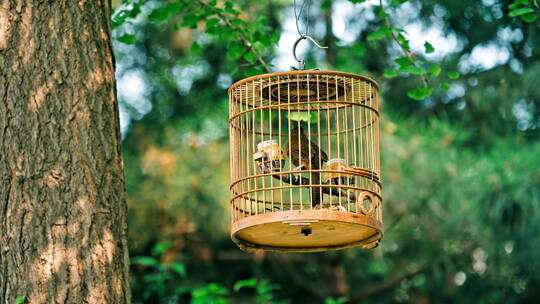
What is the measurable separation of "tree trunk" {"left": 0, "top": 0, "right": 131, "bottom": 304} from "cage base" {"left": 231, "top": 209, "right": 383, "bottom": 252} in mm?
546

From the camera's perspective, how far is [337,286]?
9219 millimetres

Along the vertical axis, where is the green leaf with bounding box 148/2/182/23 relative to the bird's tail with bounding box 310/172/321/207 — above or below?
above

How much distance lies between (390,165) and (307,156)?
501cm

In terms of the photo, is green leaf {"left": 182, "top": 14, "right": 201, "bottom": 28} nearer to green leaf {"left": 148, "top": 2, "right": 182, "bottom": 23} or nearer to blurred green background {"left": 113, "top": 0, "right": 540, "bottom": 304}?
green leaf {"left": 148, "top": 2, "right": 182, "bottom": 23}

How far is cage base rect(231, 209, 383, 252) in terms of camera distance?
3389mm

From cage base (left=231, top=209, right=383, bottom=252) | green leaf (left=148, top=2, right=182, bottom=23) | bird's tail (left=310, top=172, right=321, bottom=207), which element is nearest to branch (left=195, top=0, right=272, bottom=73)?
green leaf (left=148, top=2, right=182, bottom=23)

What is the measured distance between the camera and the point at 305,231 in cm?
355

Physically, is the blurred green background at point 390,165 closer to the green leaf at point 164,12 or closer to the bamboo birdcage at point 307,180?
the green leaf at point 164,12

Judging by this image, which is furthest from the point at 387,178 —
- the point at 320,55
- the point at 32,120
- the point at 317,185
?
the point at 32,120

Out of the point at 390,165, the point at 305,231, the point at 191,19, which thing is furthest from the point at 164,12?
the point at 390,165

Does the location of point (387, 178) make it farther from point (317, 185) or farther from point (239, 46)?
point (317, 185)

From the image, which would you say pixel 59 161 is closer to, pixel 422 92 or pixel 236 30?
pixel 236 30

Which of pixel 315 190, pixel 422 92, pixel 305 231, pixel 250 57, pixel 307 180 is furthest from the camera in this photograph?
pixel 250 57

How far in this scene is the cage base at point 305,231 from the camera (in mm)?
3389
